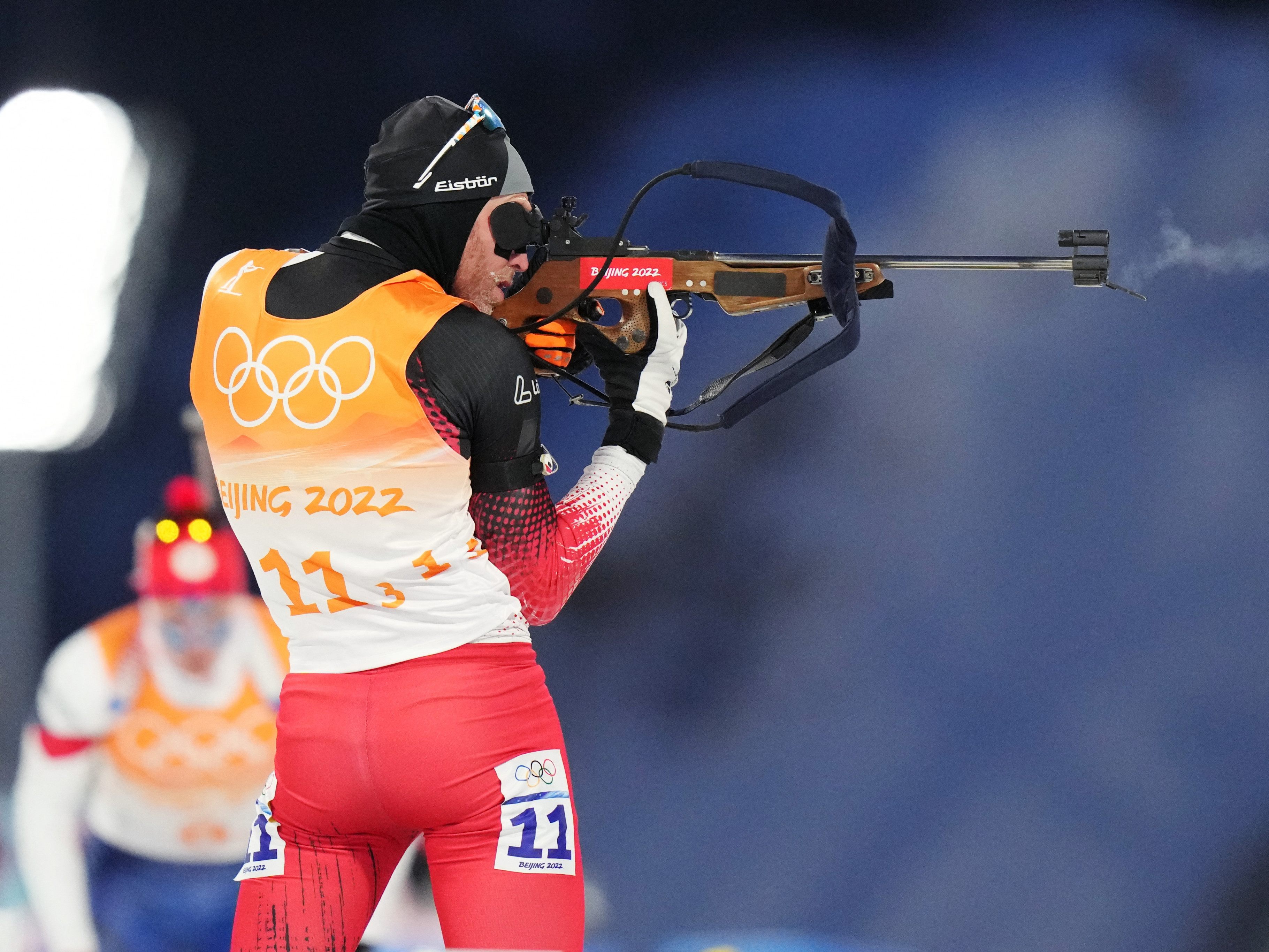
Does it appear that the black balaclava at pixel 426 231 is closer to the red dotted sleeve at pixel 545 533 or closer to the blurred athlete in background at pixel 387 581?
the blurred athlete in background at pixel 387 581

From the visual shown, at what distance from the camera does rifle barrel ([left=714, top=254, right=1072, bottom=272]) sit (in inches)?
81.3

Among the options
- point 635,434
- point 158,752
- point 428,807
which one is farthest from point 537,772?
point 158,752

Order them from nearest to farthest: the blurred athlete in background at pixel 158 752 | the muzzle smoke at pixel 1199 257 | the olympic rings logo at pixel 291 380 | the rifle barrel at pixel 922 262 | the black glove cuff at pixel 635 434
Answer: the olympic rings logo at pixel 291 380
the black glove cuff at pixel 635 434
the rifle barrel at pixel 922 262
the muzzle smoke at pixel 1199 257
the blurred athlete in background at pixel 158 752

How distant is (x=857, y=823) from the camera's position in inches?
105

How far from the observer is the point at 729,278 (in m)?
2.05

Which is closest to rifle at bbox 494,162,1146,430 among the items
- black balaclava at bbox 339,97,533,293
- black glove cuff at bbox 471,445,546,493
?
black balaclava at bbox 339,97,533,293

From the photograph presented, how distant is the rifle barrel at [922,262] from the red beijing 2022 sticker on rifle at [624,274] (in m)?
0.13

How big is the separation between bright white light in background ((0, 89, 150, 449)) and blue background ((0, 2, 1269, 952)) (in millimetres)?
115

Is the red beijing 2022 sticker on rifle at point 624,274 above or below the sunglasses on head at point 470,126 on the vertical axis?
below

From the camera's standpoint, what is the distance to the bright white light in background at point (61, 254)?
2.82 metres

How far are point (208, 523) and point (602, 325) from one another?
1.26m

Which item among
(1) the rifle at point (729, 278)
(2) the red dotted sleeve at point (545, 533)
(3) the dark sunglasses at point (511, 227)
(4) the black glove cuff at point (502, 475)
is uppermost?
(3) the dark sunglasses at point (511, 227)

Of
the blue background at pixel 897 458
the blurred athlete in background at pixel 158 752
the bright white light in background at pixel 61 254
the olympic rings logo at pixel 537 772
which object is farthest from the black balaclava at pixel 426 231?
the bright white light in background at pixel 61 254

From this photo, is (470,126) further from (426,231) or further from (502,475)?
(502,475)
